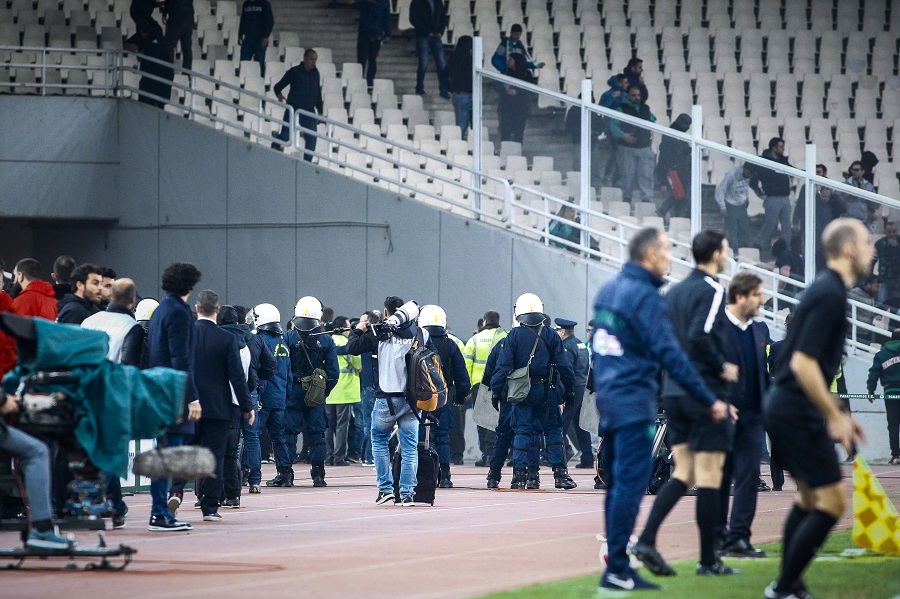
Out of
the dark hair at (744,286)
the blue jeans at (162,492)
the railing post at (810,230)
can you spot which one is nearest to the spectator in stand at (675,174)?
the railing post at (810,230)

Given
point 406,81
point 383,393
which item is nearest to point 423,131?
point 406,81

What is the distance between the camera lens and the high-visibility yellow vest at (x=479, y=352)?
21.0 m

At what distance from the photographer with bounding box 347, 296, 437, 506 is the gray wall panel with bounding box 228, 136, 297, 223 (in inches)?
384

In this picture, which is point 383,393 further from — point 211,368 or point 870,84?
point 870,84

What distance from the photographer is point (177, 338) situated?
38.9 ft

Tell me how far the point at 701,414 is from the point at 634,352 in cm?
91

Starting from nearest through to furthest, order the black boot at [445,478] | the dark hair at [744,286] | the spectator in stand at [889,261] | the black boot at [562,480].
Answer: the dark hair at [744,286], the black boot at [562,480], the black boot at [445,478], the spectator in stand at [889,261]

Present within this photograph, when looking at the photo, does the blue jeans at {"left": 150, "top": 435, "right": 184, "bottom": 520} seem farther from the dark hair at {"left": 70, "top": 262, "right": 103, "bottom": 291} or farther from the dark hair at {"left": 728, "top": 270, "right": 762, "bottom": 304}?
the dark hair at {"left": 728, "top": 270, "right": 762, "bottom": 304}

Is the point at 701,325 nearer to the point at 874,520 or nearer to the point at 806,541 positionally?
the point at 874,520

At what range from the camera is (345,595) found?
836cm

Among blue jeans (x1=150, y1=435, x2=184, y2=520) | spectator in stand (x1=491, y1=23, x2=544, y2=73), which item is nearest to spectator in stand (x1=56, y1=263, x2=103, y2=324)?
blue jeans (x1=150, y1=435, x2=184, y2=520)

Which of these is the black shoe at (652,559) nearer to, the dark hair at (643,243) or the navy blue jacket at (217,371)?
the dark hair at (643,243)

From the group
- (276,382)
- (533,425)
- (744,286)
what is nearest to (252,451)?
(276,382)

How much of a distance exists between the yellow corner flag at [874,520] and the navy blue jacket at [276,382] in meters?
8.78
